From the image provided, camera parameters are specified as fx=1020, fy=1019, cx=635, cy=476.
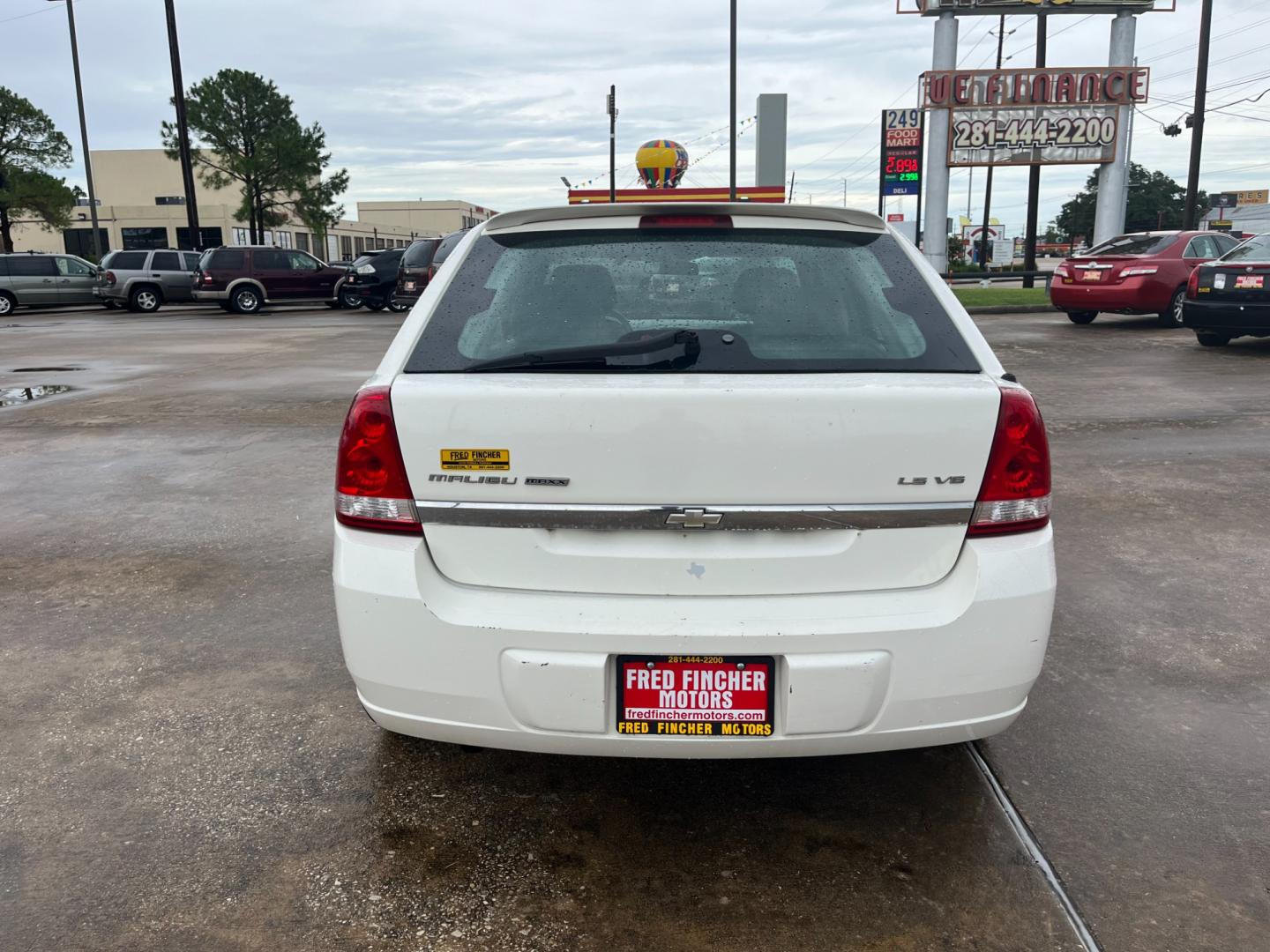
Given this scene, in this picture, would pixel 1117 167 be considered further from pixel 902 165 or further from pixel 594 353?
pixel 594 353

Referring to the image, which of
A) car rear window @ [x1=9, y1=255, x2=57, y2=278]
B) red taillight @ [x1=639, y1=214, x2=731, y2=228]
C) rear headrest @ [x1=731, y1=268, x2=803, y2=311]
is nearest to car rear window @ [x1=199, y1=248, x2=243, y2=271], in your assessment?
car rear window @ [x1=9, y1=255, x2=57, y2=278]

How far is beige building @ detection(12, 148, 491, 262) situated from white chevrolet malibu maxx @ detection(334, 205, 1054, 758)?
184ft

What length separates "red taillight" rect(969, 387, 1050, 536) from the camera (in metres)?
2.47

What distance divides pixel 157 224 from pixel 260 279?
161 ft

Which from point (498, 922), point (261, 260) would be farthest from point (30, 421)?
point (261, 260)

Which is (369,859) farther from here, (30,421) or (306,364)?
(306,364)

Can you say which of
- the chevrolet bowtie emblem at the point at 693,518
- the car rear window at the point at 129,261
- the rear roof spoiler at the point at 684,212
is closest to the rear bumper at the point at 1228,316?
the rear roof spoiler at the point at 684,212

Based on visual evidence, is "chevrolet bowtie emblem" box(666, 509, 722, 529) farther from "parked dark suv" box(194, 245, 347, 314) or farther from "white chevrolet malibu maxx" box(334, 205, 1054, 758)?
"parked dark suv" box(194, 245, 347, 314)

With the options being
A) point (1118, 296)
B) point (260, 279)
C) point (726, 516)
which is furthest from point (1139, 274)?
point (260, 279)

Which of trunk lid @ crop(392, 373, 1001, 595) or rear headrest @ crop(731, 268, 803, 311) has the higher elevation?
rear headrest @ crop(731, 268, 803, 311)

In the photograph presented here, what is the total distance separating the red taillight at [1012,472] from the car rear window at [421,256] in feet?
69.2

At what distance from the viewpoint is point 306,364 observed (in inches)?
549

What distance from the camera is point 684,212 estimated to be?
9.86 ft

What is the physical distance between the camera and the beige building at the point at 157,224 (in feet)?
212
